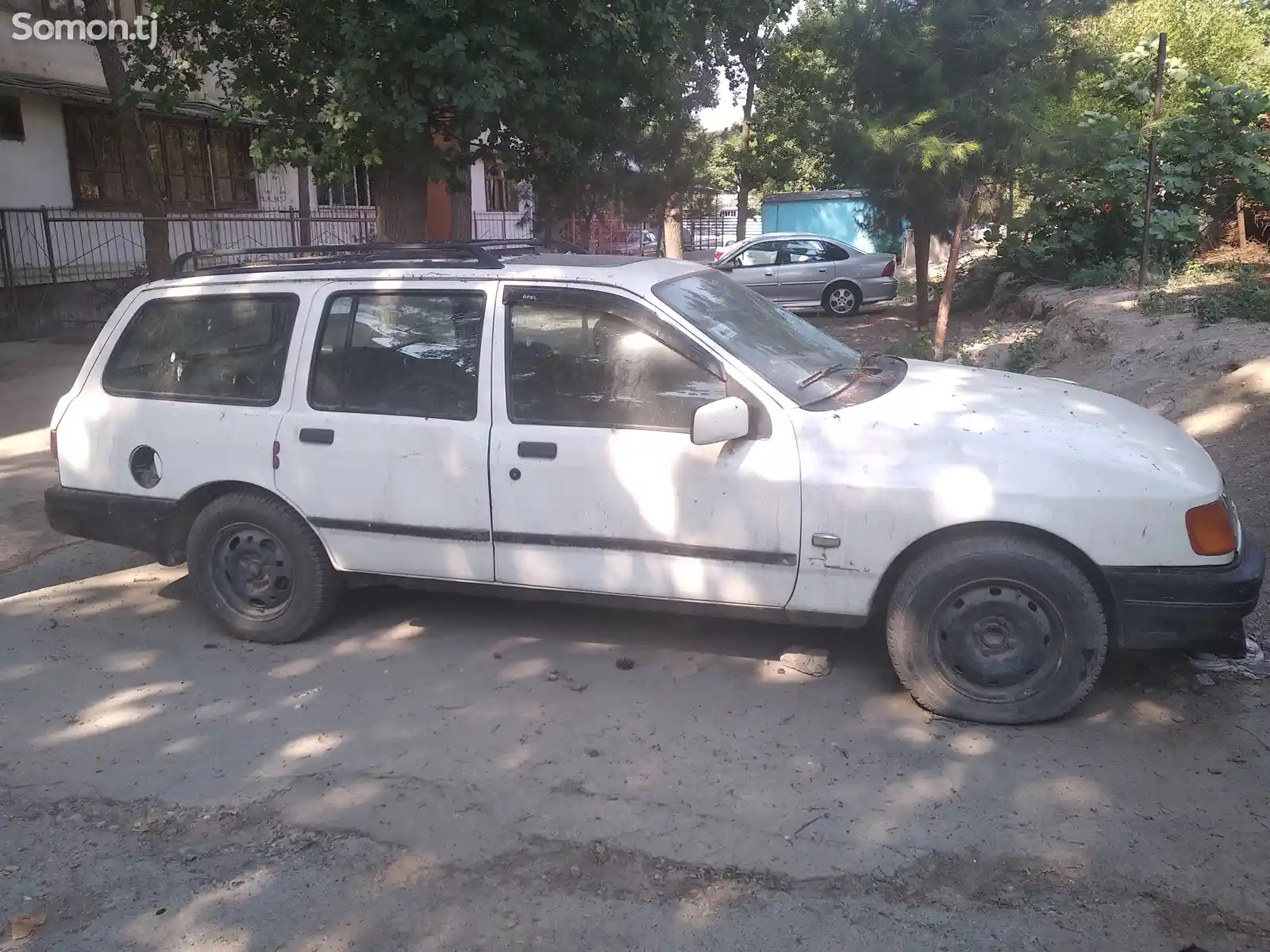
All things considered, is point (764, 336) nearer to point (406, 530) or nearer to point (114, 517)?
point (406, 530)

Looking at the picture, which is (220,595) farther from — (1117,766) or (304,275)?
(1117,766)

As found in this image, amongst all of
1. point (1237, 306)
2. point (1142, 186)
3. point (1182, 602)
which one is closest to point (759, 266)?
point (1142, 186)

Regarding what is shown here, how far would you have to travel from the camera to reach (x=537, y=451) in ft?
15.0

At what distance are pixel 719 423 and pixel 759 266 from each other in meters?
15.2

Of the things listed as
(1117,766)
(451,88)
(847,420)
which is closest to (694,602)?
(847,420)

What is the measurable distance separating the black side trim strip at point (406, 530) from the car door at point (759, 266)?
1435 centimetres

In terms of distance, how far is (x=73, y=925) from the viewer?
3207 millimetres

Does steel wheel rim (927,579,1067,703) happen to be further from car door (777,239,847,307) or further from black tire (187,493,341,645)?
car door (777,239,847,307)

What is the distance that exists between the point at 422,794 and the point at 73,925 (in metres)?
1.11

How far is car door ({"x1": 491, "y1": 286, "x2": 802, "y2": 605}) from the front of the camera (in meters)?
4.34

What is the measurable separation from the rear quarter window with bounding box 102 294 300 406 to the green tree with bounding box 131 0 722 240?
3.44 metres

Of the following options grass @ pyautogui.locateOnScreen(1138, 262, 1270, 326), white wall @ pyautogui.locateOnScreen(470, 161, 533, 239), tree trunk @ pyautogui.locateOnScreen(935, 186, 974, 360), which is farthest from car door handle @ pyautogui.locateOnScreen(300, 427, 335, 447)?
white wall @ pyautogui.locateOnScreen(470, 161, 533, 239)

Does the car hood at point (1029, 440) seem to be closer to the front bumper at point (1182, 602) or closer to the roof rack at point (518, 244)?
the front bumper at point (1182, 602)

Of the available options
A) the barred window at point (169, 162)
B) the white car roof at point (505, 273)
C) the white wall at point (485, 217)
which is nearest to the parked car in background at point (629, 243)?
the white wall at point (485, 217)
